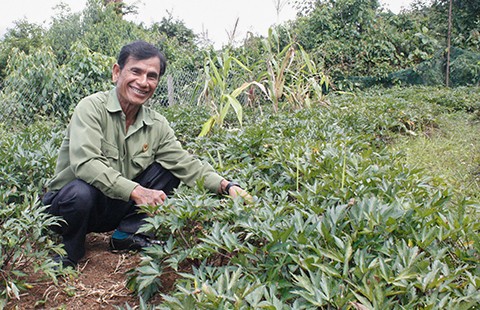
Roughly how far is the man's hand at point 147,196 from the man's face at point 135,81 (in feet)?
1.78

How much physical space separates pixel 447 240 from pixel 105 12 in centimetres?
1301

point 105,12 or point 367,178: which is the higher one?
point 105,12

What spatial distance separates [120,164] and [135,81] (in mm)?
466

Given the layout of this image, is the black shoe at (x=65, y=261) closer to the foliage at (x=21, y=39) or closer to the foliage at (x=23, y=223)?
the foliage at (x=23, y=223)

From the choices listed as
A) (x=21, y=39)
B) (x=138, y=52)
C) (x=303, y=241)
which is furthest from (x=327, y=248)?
(x=21, y=39)

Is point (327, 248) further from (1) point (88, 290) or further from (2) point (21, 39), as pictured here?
(2) point (21, 39)

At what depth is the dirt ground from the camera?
6.35ft

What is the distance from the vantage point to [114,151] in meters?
2.31

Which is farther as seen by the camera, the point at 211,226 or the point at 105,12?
the point at 105,12

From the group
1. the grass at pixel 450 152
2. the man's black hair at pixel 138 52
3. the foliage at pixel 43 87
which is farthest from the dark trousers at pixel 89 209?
the foliage at pixel 43 87

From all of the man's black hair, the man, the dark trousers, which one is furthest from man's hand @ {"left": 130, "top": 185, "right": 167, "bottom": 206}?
the man's black hair

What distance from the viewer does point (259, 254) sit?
4.99 feet

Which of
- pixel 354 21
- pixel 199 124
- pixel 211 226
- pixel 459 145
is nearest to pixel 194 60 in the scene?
pixel 354 21

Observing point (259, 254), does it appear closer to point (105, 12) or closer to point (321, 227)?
point (321, 227)
